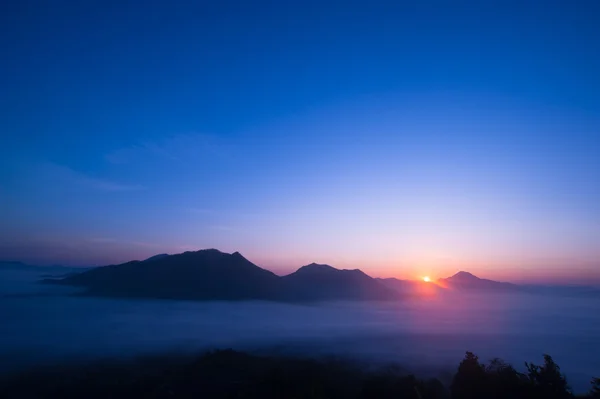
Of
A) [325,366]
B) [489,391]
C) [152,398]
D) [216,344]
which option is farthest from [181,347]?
[489,391]

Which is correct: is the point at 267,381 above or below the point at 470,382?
below

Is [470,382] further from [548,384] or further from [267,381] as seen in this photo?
[267,381]

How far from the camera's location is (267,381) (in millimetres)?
92500

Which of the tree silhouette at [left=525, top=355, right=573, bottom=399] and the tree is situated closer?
the tree silhouette at [left=525, top=355, right=573, bottom=399]

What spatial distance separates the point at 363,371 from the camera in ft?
446

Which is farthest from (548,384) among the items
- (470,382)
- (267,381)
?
(267,381)

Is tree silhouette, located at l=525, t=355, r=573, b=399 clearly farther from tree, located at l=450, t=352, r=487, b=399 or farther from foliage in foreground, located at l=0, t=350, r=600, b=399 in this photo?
tree, located at l=450, t=352, r=487, b=399

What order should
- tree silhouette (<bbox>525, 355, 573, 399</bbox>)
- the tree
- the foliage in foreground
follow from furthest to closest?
1. the tree
2. the foliage in foreground
3. tree silhouette (<bbox>525, 355, 573, 399</bbox>)

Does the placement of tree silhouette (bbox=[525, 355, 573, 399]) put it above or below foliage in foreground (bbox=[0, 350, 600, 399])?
above

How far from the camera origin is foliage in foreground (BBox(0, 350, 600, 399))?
62.1m

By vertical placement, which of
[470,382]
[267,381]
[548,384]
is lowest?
[267,381]

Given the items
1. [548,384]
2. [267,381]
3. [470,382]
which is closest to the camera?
[548,384]

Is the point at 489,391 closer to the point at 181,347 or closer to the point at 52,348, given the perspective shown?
the point at 181,347

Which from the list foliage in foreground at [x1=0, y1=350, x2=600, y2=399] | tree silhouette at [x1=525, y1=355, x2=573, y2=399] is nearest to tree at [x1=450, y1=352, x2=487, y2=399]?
foliage in foreground at [x1=0, y1=350, x2=600, y2=399]
